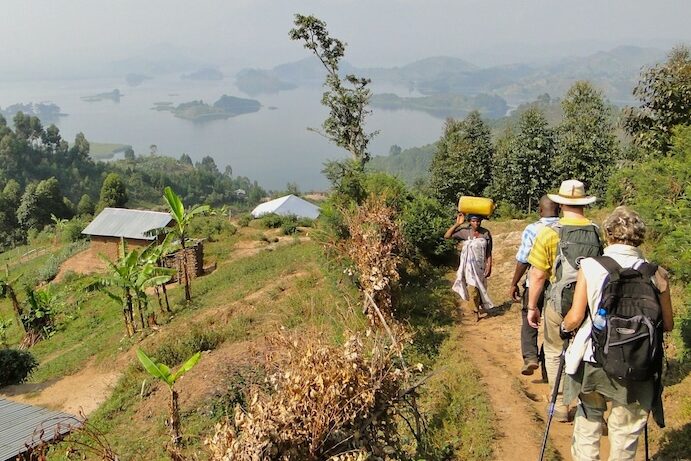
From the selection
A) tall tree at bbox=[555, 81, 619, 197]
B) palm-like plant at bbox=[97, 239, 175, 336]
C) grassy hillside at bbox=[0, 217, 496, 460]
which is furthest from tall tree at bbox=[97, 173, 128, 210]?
tall tree at bbox=[555, 81, 619, 197]

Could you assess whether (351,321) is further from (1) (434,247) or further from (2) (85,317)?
(2) (85,317)

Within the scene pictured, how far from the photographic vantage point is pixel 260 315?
992 centimetres

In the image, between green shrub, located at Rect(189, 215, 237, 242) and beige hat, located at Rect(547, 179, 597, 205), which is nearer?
beige hat, located at Rect(547, 179, 597, 205)

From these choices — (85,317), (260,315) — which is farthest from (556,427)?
(85,317)

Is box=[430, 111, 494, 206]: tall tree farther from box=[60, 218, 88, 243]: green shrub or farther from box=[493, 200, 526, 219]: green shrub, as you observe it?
box=[60, 218, 88, 243]: green shrub

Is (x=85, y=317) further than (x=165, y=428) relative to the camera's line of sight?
Yes

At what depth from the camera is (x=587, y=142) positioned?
22.9 metres

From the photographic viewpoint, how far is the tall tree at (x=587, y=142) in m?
22.4

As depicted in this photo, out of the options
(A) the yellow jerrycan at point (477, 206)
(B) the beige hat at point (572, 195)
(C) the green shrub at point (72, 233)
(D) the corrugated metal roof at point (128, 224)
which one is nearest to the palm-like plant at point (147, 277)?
(A) the yellow jerrycan at point (477, 206)

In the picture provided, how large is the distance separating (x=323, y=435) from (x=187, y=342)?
7.23m

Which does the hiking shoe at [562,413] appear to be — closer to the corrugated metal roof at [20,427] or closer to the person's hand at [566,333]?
the person's hand at [566,333]

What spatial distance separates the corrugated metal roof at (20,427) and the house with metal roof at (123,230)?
754 inches

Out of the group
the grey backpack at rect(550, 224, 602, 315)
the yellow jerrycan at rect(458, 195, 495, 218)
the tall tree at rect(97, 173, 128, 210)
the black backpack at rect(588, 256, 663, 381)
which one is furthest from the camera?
the tall tree at rect(97, 173, 128, 210)

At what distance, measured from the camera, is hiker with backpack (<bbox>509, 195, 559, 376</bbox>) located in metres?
4.82
